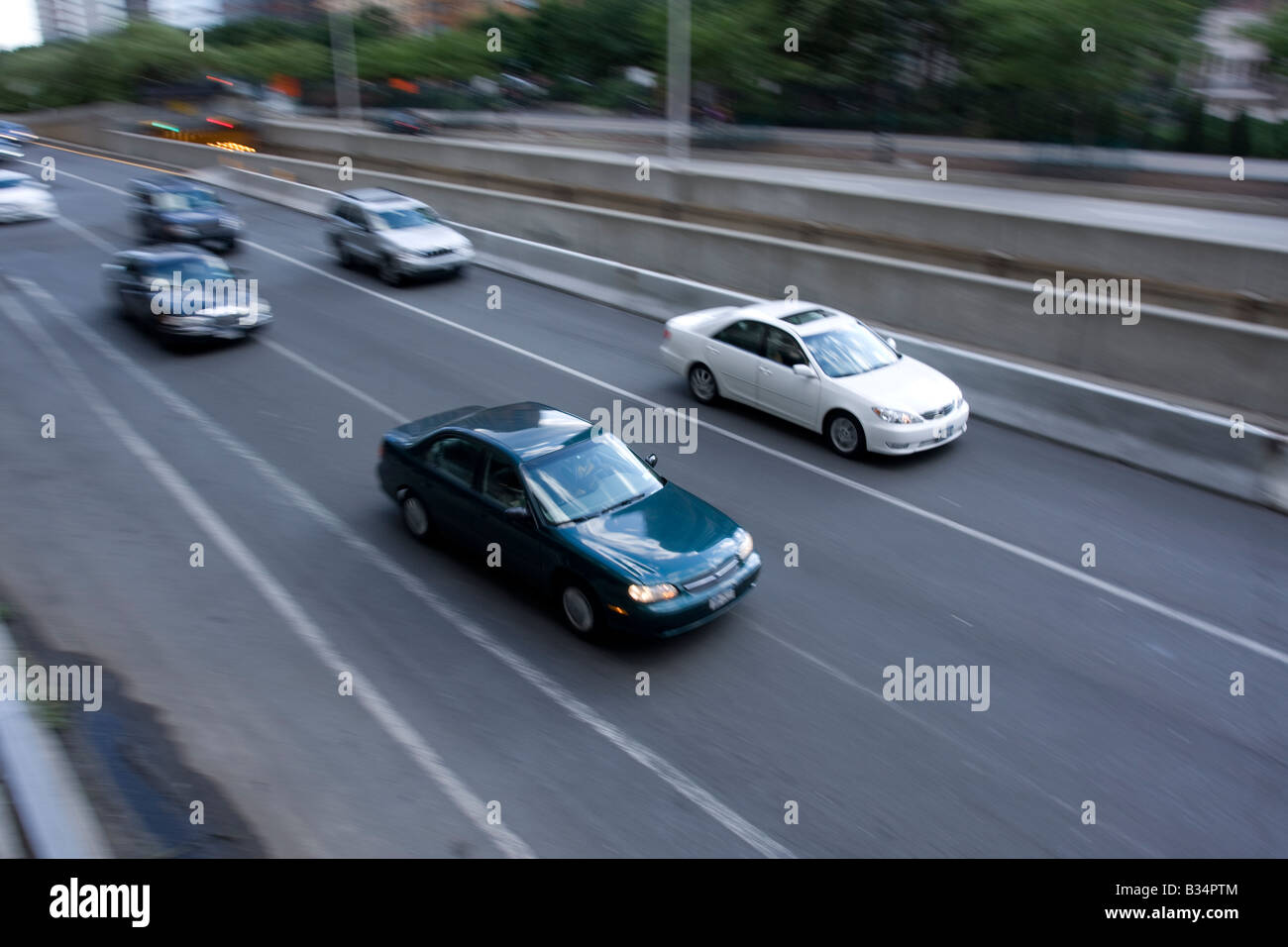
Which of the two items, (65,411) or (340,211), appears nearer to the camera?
(65,411)

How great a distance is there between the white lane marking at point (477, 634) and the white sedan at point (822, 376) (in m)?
5.64

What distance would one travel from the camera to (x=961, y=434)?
13.3 m

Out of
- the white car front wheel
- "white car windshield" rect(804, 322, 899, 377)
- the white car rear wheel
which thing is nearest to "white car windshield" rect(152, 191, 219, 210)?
the white car rear wheel

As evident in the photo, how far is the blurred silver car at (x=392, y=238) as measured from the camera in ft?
69.7

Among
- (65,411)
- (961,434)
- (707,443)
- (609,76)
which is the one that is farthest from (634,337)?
(609,76)

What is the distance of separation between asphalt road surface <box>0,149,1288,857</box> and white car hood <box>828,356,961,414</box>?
0.76m

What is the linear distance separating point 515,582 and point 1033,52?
34.0m

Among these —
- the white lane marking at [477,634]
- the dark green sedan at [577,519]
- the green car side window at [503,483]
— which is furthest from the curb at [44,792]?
the green car side window at [503,483]

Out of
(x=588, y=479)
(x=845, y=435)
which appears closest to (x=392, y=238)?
(x=845, y=435)

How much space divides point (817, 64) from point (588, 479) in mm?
42599

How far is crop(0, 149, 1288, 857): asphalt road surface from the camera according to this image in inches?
268

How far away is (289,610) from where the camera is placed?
9242 millimetres

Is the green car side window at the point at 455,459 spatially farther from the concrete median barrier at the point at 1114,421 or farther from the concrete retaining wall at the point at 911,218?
the concrete retaining wall at the point at 911,218
